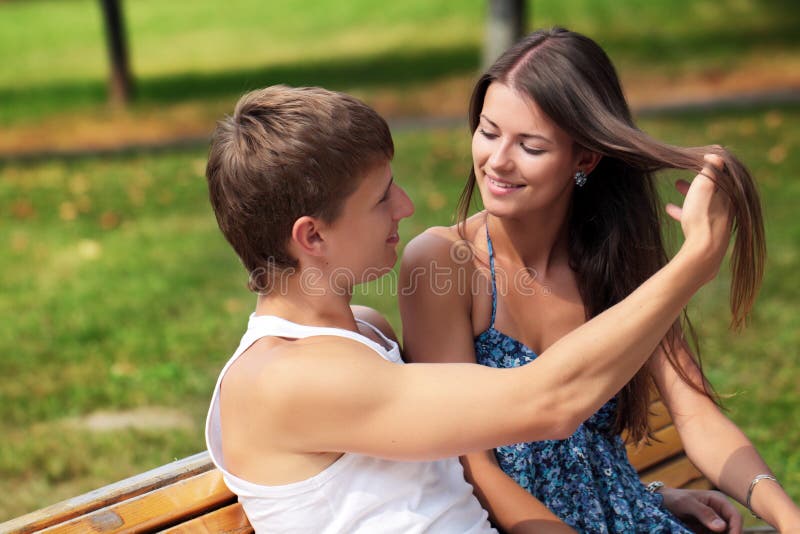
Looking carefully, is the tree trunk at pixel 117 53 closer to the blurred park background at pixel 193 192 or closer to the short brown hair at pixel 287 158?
the blurred park background at pixel 193 192

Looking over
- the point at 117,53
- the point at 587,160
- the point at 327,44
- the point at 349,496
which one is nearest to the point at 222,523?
the point at 349,496

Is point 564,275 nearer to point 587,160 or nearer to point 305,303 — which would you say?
point 587,160

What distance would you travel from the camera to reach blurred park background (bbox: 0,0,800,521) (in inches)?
190

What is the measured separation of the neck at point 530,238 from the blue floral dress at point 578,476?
4cm

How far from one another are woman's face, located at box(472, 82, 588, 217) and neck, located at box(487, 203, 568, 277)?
179 mm

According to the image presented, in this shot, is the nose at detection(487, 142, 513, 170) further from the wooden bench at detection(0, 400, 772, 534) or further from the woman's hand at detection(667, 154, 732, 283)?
the wooden bench at detection(0, 400, 772, 534)

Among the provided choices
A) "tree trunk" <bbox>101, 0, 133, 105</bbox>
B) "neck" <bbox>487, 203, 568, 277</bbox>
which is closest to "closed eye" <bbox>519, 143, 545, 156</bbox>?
"neck" <bbox>487, 203, 568, 277</bbox>

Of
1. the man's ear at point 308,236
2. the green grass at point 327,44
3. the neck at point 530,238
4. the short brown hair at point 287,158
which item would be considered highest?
the short brown hair at point 287,158

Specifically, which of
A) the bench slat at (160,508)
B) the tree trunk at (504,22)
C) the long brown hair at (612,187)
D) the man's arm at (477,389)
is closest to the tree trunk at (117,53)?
the tree trunk at (504,22)

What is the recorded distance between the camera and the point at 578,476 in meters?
2.57

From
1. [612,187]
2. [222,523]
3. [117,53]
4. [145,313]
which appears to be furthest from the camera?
[117,53]

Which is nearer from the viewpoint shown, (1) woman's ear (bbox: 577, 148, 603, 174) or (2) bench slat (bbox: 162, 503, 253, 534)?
(2) bench slat (bbox: 162, 503, 253, 534)

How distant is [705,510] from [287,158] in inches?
58.5

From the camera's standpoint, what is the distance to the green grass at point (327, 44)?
48.6 feet
